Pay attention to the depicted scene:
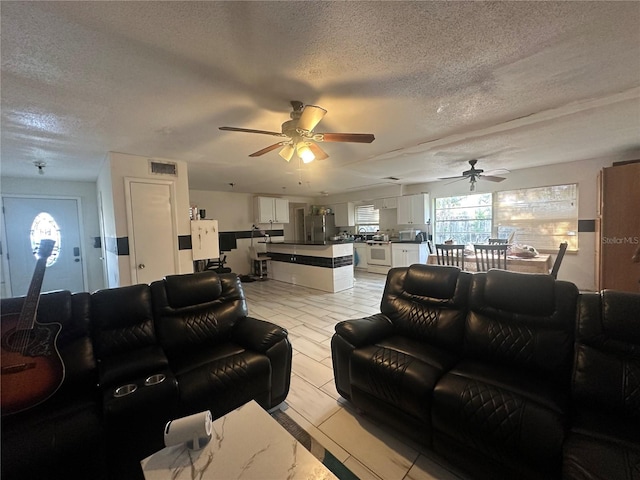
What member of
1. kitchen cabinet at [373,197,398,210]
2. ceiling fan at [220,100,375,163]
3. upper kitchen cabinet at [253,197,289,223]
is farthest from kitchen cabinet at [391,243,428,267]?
ceiling fan at [220,100,375,163]

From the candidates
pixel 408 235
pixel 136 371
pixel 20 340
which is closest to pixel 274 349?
pixel 136 371

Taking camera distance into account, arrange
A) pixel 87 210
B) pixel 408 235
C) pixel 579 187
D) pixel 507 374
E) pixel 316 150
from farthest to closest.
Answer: pixel 408 235 → pixel 87 210 → pixel 579 187 → pixel 316 150 → pixel 507 374

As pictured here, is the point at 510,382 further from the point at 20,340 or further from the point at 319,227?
the point at 319,227

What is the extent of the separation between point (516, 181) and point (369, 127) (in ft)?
14.1

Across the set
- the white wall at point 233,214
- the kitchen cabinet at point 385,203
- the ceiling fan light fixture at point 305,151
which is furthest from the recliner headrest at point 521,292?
the white wall at point 233,214

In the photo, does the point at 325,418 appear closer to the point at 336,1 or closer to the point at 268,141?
the point at 336,1

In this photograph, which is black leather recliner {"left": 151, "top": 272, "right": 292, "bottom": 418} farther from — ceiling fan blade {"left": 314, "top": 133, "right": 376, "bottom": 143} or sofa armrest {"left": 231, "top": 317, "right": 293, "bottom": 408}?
ceiling fan blade {"left": 314, "top": 133, "right": 376, "bottom": 143}

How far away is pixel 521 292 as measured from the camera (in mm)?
1753

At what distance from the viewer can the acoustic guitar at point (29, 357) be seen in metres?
1.33

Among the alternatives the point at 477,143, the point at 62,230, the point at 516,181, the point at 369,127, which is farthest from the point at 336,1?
the point at 62,230

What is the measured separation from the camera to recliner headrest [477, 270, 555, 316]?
1.67 metres

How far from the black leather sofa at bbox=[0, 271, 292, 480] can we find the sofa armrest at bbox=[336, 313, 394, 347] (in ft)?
1.58

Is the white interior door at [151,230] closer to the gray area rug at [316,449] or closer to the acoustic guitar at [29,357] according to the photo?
the acoustic guitar at [29,357]

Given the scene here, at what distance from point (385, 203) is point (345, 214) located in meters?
1.38
